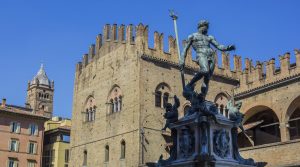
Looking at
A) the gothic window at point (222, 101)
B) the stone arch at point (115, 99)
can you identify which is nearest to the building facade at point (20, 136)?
the stone arch at point (115, 99)

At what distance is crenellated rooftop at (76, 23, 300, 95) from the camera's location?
1016 inches

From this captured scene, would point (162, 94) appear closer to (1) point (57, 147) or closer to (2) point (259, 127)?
(2) point (259, 127)

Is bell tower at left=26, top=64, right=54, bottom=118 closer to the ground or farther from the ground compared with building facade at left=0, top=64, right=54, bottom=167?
farther from the ground

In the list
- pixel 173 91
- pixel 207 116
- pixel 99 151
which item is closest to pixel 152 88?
pixel 173 91

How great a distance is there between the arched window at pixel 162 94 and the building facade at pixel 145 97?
4 centimetres

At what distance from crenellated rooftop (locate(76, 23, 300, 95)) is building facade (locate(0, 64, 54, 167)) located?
46.4 ft

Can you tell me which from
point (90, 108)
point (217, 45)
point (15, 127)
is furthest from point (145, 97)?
point (15, 127)

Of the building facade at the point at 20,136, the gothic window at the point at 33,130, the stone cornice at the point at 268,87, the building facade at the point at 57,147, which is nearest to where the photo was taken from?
the stone cornice at the point at 268,87

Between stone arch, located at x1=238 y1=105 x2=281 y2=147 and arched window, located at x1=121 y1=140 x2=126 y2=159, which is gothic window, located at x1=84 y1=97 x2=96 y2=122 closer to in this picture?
arched window, located at x1=121 y1=140 x2=126 y2=159

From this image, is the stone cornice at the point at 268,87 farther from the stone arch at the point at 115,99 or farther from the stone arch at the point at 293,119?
the stone arch at the point at 115,99

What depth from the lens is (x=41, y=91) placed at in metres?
79.6

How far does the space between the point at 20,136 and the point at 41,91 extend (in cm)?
3846

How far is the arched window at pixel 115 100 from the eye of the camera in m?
28.4

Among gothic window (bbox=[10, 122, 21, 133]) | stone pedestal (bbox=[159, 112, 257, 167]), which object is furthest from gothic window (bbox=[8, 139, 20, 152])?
stone pedestal (bbox=[159, 112, 257, 167])
